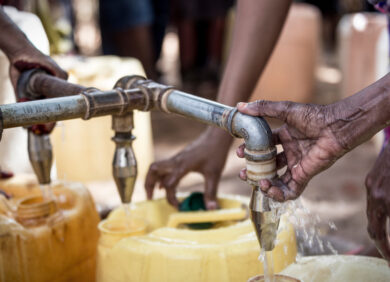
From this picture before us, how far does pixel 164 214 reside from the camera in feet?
4.11

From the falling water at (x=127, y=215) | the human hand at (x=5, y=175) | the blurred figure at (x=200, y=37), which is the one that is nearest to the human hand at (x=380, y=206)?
the falling water at (x=127, y=215)

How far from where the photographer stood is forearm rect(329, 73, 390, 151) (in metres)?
0.78

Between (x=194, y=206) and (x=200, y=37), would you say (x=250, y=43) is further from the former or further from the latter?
(x=200, y=37)

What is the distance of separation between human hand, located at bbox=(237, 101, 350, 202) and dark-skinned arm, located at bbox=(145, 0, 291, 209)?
1.39ft

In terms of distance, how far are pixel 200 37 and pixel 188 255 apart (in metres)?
4.27

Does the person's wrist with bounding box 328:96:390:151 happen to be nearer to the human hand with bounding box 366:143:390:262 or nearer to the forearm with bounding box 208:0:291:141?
the human hand with bounding box 366:143:390:262

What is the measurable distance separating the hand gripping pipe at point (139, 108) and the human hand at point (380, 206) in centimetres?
17

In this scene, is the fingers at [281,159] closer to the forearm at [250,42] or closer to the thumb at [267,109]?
the thumb at [267,109]

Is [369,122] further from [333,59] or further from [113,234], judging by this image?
[333,59]

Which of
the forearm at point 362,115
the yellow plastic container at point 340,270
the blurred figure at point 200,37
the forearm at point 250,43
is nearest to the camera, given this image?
the forearm at point 362,115

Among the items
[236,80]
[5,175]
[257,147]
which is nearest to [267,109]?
[257,147]

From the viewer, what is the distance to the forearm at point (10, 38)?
1053 millimetres

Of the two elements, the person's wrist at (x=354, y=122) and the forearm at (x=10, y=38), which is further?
the forearm at (x=10, y=38)

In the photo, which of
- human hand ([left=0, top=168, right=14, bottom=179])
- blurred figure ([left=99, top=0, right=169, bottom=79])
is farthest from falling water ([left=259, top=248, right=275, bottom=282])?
blurred figure ([left=99, top=0, right=169, bottom=79])
